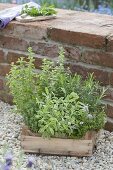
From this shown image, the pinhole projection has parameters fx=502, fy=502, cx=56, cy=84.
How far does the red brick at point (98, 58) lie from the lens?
3154 millimetres

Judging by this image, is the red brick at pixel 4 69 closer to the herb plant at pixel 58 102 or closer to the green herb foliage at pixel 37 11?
the green herb foliage at pixel 37 11

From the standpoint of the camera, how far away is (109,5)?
18.0 ft

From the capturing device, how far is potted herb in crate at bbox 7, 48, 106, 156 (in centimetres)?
288

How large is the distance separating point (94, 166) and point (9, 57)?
1.14m

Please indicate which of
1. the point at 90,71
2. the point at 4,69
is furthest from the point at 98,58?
the point at 4,69

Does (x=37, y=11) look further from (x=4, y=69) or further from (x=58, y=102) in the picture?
(x=58, y=102)

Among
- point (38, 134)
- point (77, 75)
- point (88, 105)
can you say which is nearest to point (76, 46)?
point (77, 75)

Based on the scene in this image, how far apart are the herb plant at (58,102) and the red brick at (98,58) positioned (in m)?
0.11

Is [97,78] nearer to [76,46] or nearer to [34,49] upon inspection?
[76,46]

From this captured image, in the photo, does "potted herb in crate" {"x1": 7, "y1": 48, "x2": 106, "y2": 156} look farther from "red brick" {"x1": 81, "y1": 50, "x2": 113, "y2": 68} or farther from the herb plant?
"red brick" {"x1": 81, "y1": 50, "x2": 113, "y2": 68}

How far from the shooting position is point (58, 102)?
291 centimetres

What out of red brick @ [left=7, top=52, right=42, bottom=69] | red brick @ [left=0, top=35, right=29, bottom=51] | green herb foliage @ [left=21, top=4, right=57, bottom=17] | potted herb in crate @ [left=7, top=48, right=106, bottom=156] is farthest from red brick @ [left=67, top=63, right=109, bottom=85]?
green herb foliage @ [left=21, top=4, right=57, bottom=17]

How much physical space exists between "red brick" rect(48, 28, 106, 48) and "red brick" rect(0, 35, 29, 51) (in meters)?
0.24

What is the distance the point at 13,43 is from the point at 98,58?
0.69 metres
